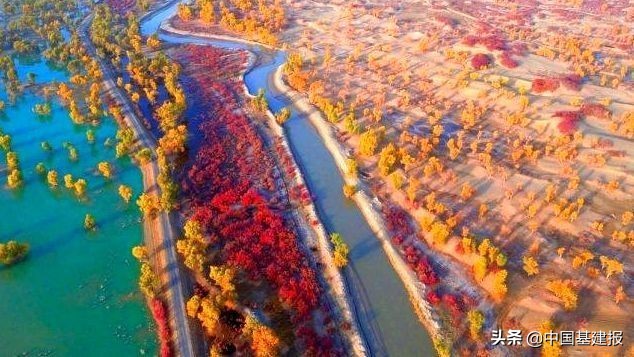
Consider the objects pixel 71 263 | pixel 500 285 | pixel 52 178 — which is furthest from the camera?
pixel 52 178

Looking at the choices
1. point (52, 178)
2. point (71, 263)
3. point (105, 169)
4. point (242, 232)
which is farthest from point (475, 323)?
point (52, 178)

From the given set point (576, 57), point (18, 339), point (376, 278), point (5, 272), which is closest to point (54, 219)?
point (5, 272)

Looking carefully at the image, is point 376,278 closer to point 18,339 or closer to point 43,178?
point 18,339

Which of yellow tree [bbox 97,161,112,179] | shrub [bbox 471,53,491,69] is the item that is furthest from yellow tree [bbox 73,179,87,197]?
shrub [bbox 471,53,491,69]

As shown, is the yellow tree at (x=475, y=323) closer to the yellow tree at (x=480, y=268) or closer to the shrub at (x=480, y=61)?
the yellow tree at (x=480, y=268)

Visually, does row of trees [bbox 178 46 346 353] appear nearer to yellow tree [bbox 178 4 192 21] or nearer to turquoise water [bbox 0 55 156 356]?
turquoise water [bbox 0 55 156 356]

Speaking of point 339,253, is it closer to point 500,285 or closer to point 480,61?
point 500,285

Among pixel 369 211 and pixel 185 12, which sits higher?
pixel 185 12
